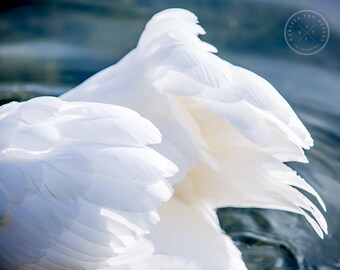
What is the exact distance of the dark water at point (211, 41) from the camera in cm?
372

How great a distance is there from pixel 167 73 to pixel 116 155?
365 millimetres

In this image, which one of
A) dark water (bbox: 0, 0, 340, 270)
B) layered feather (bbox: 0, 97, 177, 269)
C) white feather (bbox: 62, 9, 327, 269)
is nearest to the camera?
layered feather (bbox: 0, 97, 177, 269)

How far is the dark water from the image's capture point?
372cm

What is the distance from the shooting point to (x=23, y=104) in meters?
2.35

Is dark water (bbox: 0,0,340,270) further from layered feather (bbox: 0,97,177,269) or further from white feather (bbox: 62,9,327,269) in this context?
layered feather (bbox: 0,97,177,269)

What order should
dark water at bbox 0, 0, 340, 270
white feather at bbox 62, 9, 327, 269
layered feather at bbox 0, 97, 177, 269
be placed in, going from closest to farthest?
1. layered feather at bbox 0, 97, 177, 269
2. white feather at bbox 62, 9, 327, 269
3. dark water at bbox 0, 0, 340, 270

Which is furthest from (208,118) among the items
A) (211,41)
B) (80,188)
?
Answer: (211,41)

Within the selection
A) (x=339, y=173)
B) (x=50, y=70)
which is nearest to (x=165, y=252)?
(x=339, y=173)

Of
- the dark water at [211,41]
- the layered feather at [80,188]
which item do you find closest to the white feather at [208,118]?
the layered feather at [80,188]

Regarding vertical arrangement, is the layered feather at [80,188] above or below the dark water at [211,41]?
above

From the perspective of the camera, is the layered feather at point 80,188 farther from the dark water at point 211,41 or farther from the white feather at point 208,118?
the dark water at point 211,41

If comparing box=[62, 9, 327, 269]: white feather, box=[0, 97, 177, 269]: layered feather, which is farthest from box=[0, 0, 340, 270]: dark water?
box=[0, 97, 177, 269]: layered feather

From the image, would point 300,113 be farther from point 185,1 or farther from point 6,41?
point 6,41

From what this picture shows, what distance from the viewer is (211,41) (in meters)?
4.15
